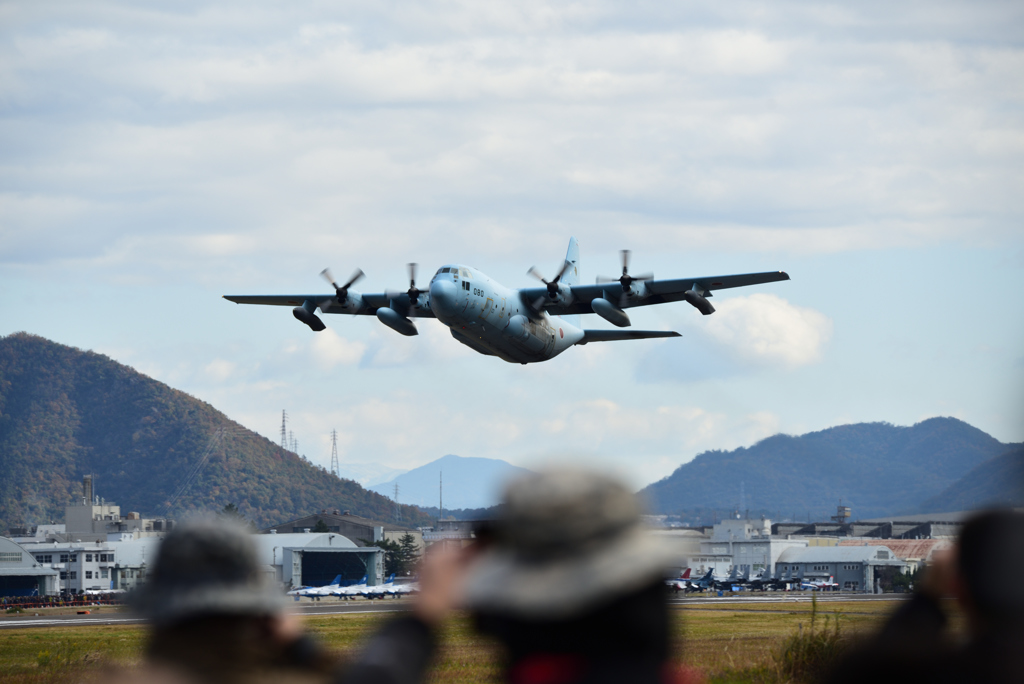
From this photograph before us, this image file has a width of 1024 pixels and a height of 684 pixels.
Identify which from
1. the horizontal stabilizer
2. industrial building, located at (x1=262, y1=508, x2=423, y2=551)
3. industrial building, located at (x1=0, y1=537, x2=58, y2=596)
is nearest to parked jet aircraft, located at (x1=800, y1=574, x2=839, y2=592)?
industrial building, located at (x1=262, y1=508, x2=423, y2=551)

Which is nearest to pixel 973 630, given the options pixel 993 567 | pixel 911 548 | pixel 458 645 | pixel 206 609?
pixel 993 567

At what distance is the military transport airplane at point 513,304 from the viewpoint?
144 ft

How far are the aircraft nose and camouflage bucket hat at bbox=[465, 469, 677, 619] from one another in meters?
39.3

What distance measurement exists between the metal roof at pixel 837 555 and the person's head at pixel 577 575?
126386 mm

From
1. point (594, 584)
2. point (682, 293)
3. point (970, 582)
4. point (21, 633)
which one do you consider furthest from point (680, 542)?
point (21, 633)

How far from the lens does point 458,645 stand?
1524 inches

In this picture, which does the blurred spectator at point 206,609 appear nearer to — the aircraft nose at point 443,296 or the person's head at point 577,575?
the person's head at point 577,575

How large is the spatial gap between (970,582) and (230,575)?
7.73 feet

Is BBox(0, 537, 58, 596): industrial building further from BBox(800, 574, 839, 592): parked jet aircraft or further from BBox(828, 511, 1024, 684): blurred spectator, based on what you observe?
BBox(828, 511, 1024, 684): blurred spectator

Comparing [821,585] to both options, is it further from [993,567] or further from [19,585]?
[993,567]

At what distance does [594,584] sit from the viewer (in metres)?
3.18

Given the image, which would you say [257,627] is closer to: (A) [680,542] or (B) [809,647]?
(A) [680,542]

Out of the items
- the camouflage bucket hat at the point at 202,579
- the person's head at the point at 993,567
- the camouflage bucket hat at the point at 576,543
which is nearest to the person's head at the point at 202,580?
the camouflage bucket hat at the point at 202,579

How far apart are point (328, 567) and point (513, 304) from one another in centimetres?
7811
